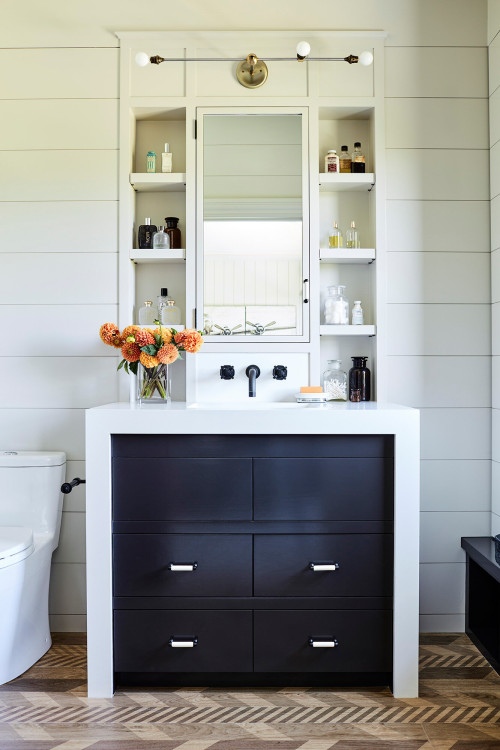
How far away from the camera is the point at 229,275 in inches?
89.5

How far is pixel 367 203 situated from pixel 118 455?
1.47 meters

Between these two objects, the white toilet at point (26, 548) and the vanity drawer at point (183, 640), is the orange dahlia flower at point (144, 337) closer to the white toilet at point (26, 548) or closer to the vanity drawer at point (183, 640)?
the white toilet at point (26, 548)

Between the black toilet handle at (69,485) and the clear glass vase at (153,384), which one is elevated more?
the clear glass vase at (153,384)

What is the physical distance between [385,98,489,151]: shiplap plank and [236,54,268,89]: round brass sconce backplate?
519mm

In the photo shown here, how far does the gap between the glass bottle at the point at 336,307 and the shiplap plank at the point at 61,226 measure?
0.91 m

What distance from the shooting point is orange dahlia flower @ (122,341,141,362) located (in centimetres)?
205

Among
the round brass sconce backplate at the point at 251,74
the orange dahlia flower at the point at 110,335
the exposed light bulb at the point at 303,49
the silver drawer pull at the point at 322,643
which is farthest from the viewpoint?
the round brass sconce backplate at the point at 251,74

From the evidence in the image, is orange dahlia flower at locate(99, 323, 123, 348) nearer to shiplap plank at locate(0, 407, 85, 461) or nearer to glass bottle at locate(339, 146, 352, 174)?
shiplap plank at locate(0, 407, 85, 461)

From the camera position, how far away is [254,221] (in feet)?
7.43

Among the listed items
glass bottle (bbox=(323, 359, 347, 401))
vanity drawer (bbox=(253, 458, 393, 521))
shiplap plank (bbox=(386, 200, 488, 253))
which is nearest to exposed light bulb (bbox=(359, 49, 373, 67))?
shiplap plank (bbox=(386, 200, 488, 253))

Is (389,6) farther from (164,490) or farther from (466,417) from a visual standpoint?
(164,490)

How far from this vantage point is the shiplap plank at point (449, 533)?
228 cm

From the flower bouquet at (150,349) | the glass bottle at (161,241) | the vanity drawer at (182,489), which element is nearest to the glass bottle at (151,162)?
the glass bottle at (161,241)

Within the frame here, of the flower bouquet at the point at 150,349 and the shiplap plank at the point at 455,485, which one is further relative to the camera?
the shiplap plank at the point at 455,485
